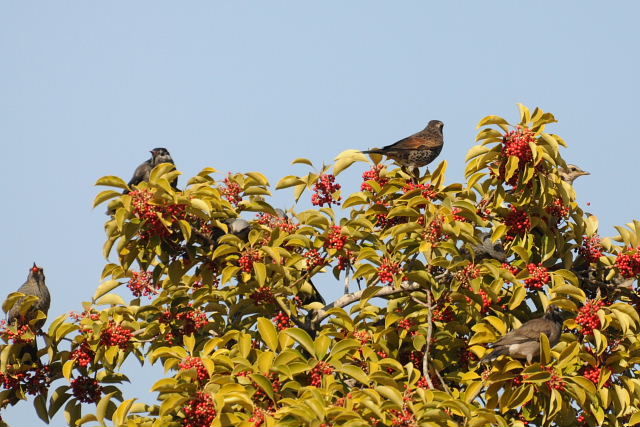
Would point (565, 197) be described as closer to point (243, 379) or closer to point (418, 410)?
point (418, 410)

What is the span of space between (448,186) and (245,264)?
1.78 m

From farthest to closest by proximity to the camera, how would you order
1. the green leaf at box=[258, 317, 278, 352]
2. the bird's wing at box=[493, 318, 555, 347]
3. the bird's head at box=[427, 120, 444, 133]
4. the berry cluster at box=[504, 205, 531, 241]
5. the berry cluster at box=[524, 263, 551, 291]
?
the bird's head at box=[427, 120, 444, 133] → the berry cluster at box=[504, 205, 531, 241] → the berry cluster at box=[524, 263, 551, 291] → the bird's wing at box=[493, 318, 555, 347] → the green leaf at box=[258, 317, 278, 352]

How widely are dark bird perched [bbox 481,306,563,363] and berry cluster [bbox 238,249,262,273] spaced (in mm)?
1851

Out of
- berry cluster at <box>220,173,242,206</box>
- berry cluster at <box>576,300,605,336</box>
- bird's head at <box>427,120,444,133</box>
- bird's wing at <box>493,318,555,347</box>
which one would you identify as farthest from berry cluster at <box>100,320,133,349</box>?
bird's head at <box>427,120,444,133</box>

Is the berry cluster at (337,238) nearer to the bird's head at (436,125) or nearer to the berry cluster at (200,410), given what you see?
the berry cluster at (200,410)

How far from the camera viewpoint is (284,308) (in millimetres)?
7562

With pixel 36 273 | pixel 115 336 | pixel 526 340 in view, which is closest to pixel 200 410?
pixel 115 336

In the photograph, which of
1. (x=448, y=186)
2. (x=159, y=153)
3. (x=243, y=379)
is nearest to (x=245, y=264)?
(x=243, y=379)

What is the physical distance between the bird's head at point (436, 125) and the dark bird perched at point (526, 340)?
3594mm

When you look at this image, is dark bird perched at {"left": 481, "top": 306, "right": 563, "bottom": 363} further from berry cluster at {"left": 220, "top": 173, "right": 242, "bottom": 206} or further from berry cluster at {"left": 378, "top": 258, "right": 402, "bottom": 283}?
berry cluster at {"left": 220, "top": 173, "right": 242, "bottom": 206}

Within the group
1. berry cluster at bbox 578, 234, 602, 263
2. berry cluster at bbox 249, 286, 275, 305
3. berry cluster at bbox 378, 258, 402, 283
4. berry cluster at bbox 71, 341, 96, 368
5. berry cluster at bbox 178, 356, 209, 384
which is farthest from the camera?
berry cluster at bbox 578, 234, 602, 263

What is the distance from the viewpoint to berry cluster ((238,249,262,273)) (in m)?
7.36

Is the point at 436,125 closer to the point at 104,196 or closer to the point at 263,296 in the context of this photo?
the point at 263,296

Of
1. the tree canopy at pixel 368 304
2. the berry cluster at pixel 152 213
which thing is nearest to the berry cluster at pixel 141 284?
the tree canopy at pixel 368 304
